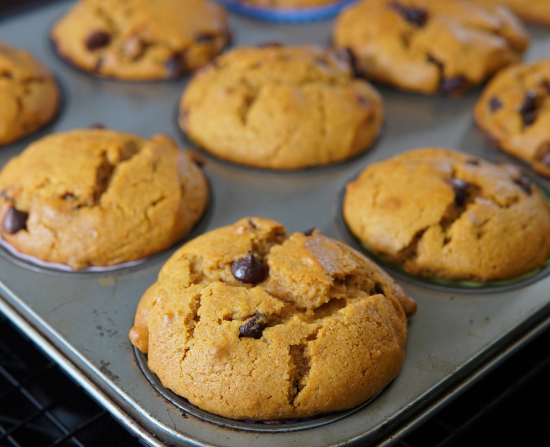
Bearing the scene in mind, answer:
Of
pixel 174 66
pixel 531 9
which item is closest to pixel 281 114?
pixel 174 66

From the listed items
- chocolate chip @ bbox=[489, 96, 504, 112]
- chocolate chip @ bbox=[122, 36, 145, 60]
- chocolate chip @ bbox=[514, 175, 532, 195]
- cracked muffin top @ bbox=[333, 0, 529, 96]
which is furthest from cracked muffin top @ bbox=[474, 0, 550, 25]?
chocolate chip @ bbox=[122, 36, 145, 60]

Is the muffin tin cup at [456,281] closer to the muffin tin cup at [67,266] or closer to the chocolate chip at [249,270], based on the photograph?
the chocolate chip at [249,270]

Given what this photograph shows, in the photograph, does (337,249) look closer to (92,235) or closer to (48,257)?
(92,235)

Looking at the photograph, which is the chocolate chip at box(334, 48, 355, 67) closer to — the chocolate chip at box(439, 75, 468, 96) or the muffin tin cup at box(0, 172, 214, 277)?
the chocolate chip at box(439, 75, 468, 96)

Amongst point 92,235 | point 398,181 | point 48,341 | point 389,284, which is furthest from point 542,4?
point 48,341

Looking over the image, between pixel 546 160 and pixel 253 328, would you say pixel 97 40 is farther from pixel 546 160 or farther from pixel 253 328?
pixel 546 160

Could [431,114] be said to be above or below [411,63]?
below
